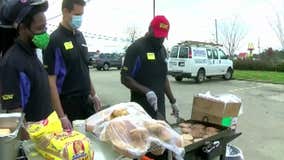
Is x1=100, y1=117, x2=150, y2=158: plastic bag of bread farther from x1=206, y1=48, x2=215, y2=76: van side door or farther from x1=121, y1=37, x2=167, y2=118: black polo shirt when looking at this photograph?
x1=206, y1=48, x2=215, y2=76: van side door

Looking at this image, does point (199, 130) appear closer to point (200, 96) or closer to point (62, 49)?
point (200, 96)

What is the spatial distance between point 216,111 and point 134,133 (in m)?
1.67

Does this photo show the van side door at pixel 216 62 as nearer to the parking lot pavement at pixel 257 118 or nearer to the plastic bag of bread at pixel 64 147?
the parking lot pavement at pixel 257 118

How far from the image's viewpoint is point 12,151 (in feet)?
6.34

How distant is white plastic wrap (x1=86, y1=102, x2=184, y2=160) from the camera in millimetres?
2227

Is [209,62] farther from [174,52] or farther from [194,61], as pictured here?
[174,52]

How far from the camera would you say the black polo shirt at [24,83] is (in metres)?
2.64

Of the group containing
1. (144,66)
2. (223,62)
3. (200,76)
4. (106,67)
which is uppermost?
(144,66)

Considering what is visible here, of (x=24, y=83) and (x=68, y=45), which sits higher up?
(x=68, y=45)

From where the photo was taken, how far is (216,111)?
3.76 m

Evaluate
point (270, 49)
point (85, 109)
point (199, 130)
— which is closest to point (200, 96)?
point (199, 130)

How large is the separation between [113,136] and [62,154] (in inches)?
16.7

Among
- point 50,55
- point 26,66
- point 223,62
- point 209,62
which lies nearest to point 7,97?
point 26,66

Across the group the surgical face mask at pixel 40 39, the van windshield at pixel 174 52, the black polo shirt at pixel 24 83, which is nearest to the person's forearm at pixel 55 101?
the black polo shirt at pixel 24 83
